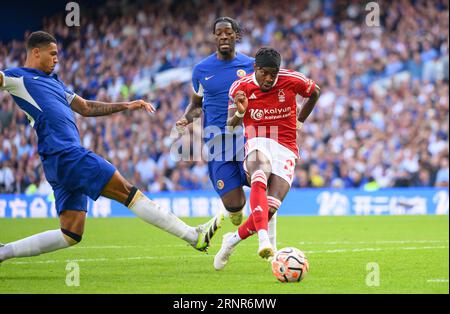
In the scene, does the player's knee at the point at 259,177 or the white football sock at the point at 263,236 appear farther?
the player's knee at the point at 259,177

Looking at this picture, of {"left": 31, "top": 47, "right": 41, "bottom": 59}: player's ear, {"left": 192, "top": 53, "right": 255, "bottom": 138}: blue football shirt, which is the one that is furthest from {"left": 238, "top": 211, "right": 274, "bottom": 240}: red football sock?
{"left": 31, "top": 47, "right": 41, "bottom": 59}: player's ear

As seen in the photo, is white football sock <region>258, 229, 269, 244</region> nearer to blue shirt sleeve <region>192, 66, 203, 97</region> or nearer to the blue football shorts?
the blue football shorts

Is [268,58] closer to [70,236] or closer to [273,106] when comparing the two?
[273,106]

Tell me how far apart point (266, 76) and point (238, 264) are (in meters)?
2.44

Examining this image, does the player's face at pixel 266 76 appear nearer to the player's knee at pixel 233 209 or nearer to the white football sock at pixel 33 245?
the player's knee at pixel 233 209

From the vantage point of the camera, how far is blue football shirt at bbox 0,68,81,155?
8.73 meters

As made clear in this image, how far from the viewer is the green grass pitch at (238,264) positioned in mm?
8117

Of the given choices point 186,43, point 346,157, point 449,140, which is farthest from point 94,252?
point 186,43

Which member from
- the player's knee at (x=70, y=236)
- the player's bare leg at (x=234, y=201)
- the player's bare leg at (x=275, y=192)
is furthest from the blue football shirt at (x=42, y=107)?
the player's bare leg at (x=234, y=201)

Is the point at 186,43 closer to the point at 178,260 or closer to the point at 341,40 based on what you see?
the point at 341,40

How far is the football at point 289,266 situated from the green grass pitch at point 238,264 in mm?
125

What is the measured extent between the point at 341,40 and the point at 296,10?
90.0 inches

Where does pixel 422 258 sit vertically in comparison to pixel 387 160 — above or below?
below

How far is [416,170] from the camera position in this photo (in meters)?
22.7
